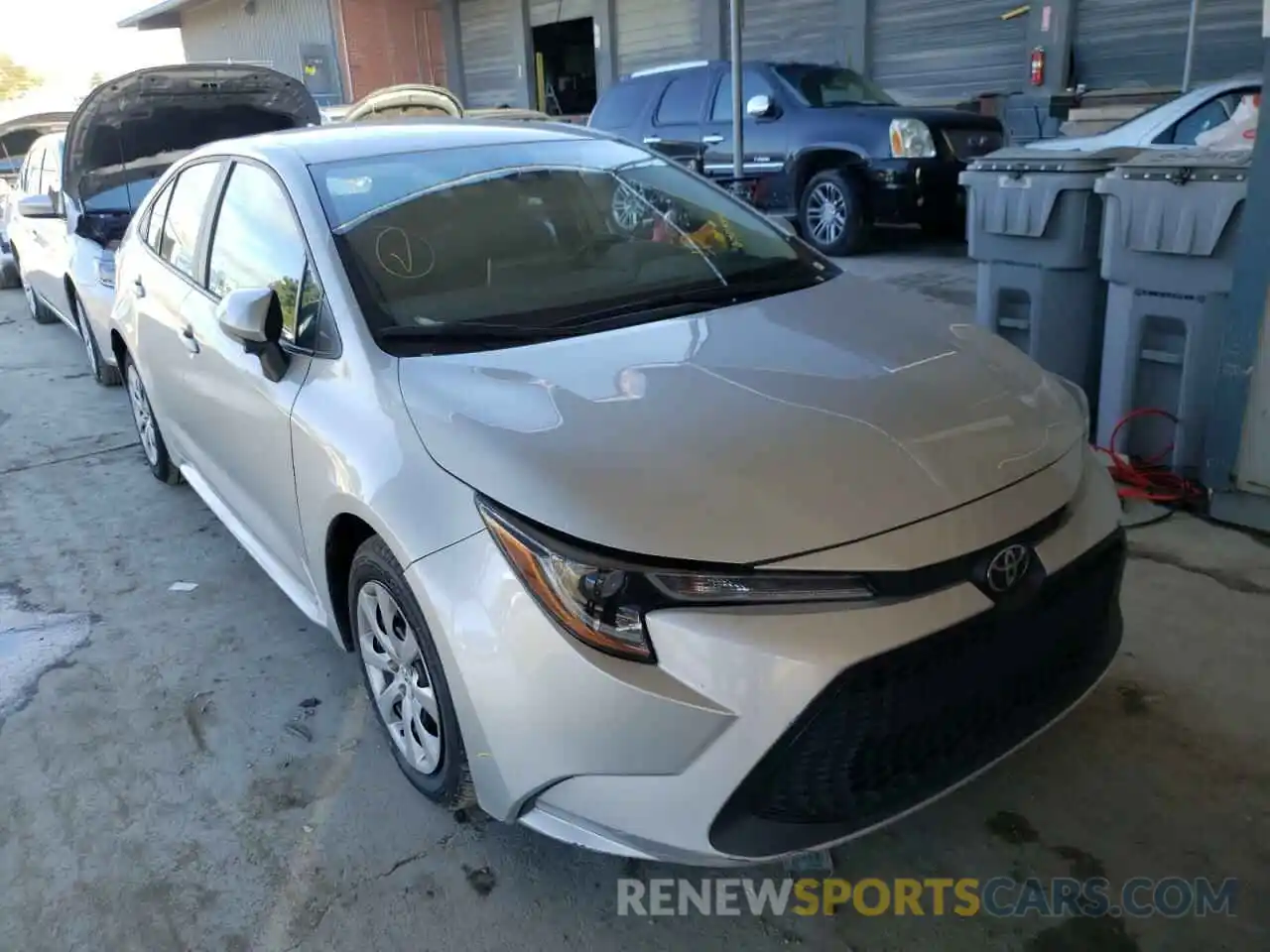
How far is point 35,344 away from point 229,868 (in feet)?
23.4

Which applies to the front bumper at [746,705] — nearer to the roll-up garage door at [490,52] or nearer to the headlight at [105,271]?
the headlight at [105,271]

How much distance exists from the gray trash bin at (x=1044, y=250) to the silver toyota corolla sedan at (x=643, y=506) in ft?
6.00

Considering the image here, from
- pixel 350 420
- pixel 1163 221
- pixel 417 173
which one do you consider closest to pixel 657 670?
pixel 350 420

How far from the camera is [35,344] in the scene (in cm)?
806

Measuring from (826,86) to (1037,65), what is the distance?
12.2ft

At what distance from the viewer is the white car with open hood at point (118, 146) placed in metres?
6.29

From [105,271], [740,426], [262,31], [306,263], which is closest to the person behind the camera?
[740,426]

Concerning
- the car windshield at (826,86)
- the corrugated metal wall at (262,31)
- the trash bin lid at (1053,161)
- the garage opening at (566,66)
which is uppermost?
the corrugated metal wall at (262,31)

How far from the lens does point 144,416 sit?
15.4 feet

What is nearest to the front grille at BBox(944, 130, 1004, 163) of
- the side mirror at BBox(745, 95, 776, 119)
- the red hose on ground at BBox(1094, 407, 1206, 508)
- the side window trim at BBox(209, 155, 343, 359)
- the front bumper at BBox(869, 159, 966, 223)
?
the front bumper at BBox(869, 159, 966, 223)

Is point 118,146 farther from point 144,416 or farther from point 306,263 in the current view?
point 306,263

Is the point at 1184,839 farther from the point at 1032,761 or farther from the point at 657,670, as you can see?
the point at 657,670

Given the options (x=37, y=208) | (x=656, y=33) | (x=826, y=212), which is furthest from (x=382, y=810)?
(x=656, y=33)

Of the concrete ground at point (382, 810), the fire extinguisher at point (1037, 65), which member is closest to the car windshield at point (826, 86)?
the fire extinguisher at point (1037, 65)
